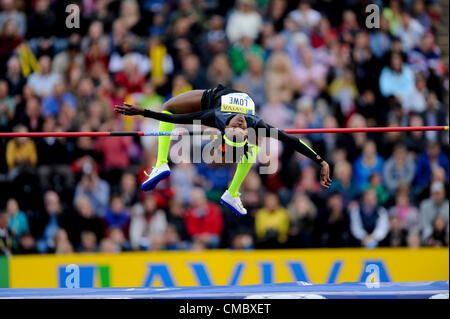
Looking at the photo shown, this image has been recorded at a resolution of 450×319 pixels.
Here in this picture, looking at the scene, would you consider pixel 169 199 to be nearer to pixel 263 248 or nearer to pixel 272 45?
pixel 263 248

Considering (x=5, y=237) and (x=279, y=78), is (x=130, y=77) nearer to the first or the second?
(x=279, y=78)

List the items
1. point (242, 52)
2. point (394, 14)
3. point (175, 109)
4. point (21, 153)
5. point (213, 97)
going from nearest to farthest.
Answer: point (213, 97) < point (175, 109) < point (21, 153) < point (242, 52) < point (394, 14)

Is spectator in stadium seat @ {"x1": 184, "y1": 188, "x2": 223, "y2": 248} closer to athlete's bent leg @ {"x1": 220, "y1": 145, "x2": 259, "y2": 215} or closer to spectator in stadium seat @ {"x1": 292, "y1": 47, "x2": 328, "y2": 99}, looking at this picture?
athlete's bent leg @ {"x1": 220, "y1": 145, "x2": 259, "y2": 215}

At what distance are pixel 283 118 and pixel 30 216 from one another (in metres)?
3.97

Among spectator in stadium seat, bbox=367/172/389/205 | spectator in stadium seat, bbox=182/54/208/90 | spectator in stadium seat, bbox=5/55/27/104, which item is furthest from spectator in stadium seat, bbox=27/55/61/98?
spectator in stadium seat, bbox=367/172/389/205

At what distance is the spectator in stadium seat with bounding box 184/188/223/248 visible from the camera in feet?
38.7

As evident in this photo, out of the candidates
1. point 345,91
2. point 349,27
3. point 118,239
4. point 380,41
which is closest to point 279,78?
point 345,91

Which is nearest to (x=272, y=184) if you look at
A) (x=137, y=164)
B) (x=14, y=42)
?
(x=137, y=164)

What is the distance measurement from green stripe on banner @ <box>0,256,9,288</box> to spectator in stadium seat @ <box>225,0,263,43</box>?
4945 mm

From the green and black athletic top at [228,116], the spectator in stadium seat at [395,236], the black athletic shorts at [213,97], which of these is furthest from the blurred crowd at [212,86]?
the green and black athletic top at [228,116]

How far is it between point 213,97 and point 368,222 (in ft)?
12.1

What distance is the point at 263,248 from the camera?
1168 centimetres

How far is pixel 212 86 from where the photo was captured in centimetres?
1284

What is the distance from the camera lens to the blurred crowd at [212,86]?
38.9 ft
